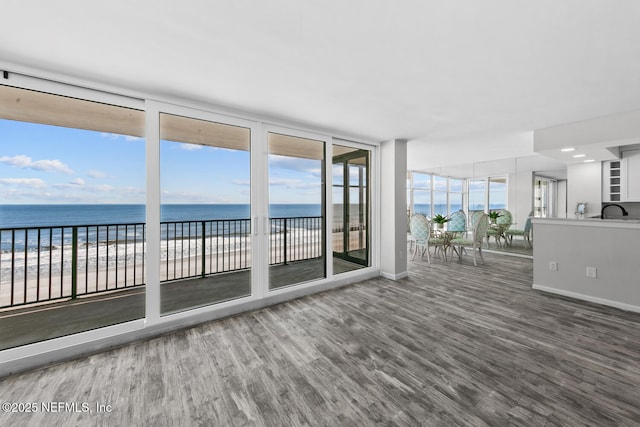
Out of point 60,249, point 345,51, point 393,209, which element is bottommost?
point 60,249

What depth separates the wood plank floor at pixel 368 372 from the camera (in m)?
1.50

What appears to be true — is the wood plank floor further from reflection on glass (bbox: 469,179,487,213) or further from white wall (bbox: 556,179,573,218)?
reflection on glass (bbox: 469,179,487,213)

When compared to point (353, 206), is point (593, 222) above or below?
below

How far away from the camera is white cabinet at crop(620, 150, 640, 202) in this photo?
14.0 ft

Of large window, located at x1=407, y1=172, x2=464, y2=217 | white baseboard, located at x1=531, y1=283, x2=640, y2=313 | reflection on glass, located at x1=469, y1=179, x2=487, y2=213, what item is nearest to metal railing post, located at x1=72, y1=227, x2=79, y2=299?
white baseboard, located at x1=531, y1=283, x2=640, y2=313

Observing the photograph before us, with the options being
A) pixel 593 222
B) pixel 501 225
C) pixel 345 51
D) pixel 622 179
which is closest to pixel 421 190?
A: pixel 501 225

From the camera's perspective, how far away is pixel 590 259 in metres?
3.28

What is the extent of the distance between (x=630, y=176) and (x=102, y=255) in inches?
376

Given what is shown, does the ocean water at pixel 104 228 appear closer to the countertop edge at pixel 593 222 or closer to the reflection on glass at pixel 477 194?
the countertop edge at pixel 593 222

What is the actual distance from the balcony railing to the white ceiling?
5.76ft

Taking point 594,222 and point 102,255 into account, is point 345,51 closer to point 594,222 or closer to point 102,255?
point 594,222

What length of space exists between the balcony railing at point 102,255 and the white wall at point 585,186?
17.6 feet

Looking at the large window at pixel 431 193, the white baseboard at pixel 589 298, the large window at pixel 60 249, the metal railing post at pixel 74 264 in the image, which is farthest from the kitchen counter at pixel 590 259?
the metal railing post at pixel 74 264

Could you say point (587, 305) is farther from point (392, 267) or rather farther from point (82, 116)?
point (82, 116)
